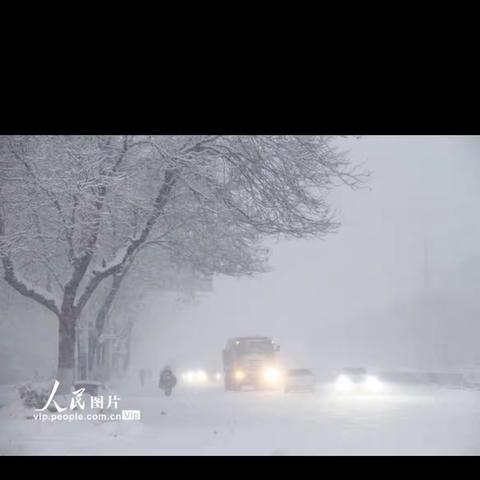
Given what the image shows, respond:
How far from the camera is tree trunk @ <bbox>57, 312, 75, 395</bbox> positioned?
2750 centimetres

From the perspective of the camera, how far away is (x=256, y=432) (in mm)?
21625

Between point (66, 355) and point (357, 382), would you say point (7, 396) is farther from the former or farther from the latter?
point (357, 382)

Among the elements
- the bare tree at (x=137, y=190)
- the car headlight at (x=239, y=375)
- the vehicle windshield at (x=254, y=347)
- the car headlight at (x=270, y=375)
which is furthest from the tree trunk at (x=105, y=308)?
the car headlight at (x=270, y=375)

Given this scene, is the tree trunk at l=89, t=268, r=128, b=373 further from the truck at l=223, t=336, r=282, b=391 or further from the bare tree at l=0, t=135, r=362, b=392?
the truck at l=223, t=336, r=282, b=391

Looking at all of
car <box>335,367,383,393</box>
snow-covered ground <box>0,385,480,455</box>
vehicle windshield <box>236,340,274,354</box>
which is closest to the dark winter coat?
snow-covered ground <box>0,385,480,455</box>

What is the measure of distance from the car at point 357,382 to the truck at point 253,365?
13.0 ft

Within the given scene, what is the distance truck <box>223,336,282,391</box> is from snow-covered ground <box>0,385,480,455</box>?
50.3ft

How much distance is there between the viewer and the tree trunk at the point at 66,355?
90.2ft

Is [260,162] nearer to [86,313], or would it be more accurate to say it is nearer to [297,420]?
[297,420]

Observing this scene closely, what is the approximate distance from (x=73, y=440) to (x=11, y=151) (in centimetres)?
1073

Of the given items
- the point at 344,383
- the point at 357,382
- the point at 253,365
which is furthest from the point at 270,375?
the point at 344,383

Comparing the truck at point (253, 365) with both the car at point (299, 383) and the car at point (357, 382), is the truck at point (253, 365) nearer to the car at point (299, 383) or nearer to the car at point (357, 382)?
the car at point (299, 383)
